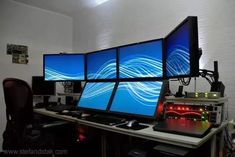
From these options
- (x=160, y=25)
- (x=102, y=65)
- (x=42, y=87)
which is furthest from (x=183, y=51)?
(x=42, y=87)

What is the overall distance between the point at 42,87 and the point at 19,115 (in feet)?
4.58

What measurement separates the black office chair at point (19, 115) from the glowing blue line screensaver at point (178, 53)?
51.0 inches

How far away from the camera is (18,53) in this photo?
120 inches

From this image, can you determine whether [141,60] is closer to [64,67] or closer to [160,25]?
[160,25]

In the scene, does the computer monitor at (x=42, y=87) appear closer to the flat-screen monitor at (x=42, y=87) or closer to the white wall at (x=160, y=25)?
the flat-screen monitor at (x=42, y=87)

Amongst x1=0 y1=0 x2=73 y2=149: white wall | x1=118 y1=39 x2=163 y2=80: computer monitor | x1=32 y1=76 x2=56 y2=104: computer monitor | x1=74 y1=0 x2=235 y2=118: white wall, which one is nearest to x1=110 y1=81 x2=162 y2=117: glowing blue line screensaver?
x1=118 y1=39 x2=163 y2=80: computer monitor

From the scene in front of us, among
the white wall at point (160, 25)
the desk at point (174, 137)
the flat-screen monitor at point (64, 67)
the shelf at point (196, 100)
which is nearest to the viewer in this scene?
the desk at point (174, 137)

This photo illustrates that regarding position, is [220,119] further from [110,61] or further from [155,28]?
[155,28]

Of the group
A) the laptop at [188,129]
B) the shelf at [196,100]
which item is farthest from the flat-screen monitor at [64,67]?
the laptop at [188,129]

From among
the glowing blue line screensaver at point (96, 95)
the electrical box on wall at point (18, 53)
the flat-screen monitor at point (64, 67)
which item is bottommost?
the glowing blue line screensaver at point (96, 95)

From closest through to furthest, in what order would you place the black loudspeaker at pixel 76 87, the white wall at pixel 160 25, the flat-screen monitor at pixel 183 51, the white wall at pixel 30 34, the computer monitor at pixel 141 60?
the flat-screen monitor at pixel 183 51
the computer monitor at pixel 141 60
the white wall at pixel 160 25
the black loudspeaker at pixel 76 87
the white wall at pixel 30 34

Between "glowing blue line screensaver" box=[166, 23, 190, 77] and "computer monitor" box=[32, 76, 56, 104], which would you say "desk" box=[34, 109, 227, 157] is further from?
"computer monitor" box=[32, 76, 56, 104]

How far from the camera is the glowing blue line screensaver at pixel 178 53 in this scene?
1.23 m

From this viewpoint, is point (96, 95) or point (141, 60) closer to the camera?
point (141, 60)
